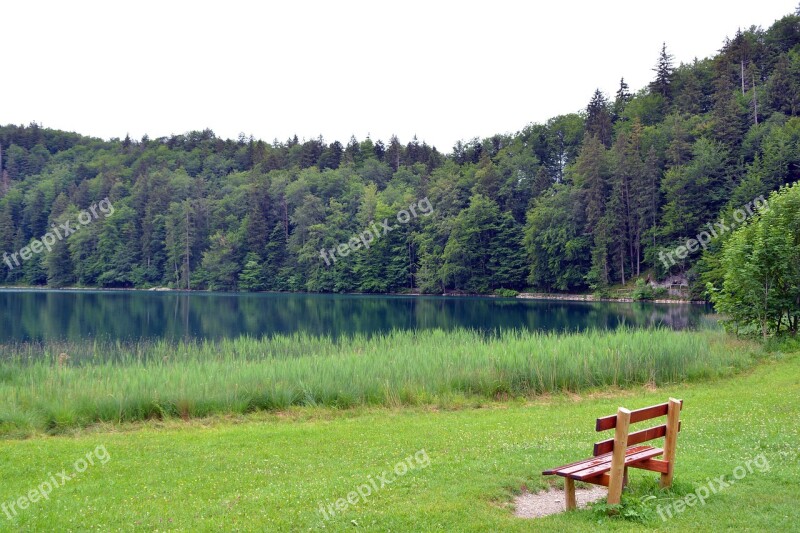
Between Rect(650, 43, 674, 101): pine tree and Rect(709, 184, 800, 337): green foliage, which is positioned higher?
Rect(650, 43, 674, 101): pine tree

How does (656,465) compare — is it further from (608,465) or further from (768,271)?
(768,271)

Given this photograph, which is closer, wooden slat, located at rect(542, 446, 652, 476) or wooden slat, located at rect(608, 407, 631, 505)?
wooden slat, located at rect(608, 407, 631, 505)

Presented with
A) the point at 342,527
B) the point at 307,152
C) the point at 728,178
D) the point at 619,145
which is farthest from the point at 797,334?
the point at 307,152

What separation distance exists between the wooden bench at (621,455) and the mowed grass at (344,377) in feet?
26.8

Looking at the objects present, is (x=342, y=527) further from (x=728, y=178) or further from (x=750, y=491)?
(x=728, y=178)

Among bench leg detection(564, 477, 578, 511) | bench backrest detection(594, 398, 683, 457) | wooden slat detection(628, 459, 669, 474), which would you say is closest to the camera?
bench backrest detection(594, 398, 683, 457)

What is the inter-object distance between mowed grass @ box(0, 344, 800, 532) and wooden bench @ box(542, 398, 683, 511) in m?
0.29

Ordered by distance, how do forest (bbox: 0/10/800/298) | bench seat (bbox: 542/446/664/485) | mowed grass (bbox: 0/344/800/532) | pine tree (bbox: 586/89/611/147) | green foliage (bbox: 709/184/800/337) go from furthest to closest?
pine tree (bbox: 586/89/611/147) < forest (bbox: 0/10/800/298) < green foliage (bbox: 709/184/800/337) < mowed grass (bbox: 0/344/800/532) < bench seat (bbox: 542/446/664/485)

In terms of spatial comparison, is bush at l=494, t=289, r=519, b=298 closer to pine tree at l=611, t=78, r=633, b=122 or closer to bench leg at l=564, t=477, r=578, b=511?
pine tree at l=611, t=78, r=633, b=122

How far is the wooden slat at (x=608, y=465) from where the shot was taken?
5.97 m

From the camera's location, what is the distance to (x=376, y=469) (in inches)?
322

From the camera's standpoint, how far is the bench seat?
19.7ft

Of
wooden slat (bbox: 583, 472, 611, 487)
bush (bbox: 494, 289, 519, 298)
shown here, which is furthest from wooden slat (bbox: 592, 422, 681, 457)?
bush (bbox: 494, 289, 519, 298)

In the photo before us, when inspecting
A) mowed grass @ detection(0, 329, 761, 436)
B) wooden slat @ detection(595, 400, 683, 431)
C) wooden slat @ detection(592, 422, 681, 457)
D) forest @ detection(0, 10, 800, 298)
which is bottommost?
mowed grass @ detection(0, 329, 761, 436)
